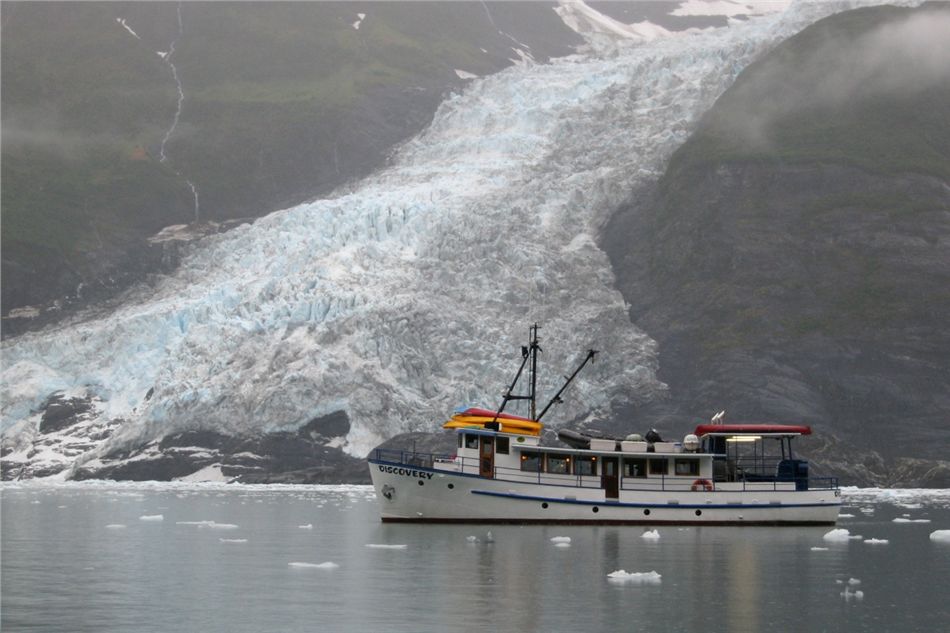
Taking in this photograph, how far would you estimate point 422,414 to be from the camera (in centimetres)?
8631

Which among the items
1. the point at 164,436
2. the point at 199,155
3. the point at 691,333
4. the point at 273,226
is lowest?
the point at 164,436

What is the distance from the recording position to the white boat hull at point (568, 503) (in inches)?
1933

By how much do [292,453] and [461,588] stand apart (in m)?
57.1

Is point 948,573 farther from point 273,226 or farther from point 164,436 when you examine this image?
point 273,226

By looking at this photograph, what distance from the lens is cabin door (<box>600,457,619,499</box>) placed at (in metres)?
50.2

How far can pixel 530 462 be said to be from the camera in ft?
165

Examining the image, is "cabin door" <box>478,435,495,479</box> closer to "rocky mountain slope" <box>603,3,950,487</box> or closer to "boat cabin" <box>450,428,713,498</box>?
"boat cabin" <box>450,428,713,498</box>

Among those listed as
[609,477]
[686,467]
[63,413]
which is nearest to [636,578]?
[609,477]

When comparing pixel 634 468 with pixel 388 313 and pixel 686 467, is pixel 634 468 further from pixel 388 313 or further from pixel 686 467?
pixel 388 313

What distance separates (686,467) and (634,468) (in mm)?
2123

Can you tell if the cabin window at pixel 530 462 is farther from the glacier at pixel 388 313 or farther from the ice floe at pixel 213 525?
the glacier at pixel 388 313

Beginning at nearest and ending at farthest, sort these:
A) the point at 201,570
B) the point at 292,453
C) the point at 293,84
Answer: the point at 201,570 < the point at 292,453 < the point at 293,84

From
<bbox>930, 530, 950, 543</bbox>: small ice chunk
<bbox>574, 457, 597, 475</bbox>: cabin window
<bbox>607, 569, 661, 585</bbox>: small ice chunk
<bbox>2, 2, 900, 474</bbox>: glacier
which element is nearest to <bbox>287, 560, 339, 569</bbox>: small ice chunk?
<bbox>607, 569, 661, 585</bbox>: small ice chunk

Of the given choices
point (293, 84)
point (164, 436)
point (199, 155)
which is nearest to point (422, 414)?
point (164, 436)
